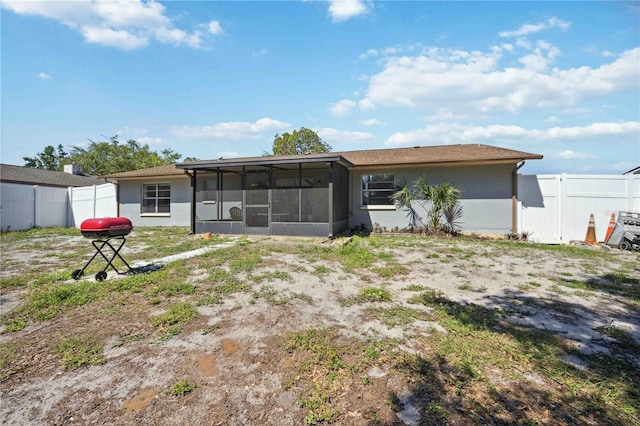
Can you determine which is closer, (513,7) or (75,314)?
(75,314)

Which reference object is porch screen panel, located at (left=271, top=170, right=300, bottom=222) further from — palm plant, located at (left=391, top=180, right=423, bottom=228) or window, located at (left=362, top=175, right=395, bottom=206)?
palm plant, located at (left=391, top=180, right=423, bottom=228)

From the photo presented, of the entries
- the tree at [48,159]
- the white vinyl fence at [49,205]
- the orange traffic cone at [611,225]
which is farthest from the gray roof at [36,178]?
the tree at [48,159]

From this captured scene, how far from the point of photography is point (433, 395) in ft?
6.58

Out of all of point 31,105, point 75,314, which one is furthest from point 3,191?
point 75,314

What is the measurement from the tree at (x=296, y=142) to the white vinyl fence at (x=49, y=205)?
16.1 meters

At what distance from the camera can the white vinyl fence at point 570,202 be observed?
8.91 m

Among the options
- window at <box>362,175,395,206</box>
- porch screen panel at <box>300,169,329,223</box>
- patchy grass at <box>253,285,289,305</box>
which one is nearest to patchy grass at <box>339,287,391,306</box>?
patchy grass at <box>253,285,289,305</box>

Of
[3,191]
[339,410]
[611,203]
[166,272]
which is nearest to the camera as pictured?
[339,410]

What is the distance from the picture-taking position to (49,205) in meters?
13.9

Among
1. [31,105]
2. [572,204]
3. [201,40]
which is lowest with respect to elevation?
[572,204]

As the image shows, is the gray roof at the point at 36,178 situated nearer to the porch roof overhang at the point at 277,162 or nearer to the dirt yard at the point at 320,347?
the porch roof overhang at the point at 277,162

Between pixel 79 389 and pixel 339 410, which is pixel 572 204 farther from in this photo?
pixel 79 389

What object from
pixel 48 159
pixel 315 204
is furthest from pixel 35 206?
pixel 48 159

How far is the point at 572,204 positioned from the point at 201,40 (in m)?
12.8
